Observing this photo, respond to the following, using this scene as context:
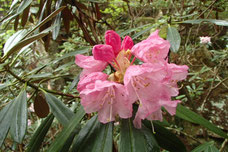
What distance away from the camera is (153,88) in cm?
51

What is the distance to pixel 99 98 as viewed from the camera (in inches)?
22.3

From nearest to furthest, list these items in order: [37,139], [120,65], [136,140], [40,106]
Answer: [136,140]
[120,65]
[37,139]
[40,106]

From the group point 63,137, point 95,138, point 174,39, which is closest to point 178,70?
point 174,39

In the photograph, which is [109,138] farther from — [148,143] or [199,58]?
[199,58]

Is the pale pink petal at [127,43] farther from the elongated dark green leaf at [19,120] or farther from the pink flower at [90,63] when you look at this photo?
the elongated dark green leaf at [19,120]

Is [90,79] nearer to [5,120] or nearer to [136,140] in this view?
[136,140]

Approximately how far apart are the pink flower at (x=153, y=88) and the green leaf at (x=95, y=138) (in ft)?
0.33

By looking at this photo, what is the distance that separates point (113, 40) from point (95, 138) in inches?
13.6

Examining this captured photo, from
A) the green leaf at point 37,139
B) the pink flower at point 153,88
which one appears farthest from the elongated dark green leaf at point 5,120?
the pink flower at point 153,88

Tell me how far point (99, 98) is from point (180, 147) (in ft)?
1.10

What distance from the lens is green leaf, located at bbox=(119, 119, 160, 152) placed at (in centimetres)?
47

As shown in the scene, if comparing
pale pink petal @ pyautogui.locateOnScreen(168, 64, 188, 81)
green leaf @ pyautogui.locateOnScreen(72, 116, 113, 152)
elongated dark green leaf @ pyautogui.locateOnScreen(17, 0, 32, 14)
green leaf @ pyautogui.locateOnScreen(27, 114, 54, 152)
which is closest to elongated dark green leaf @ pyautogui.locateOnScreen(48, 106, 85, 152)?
green leaf @ pyautogui.locateOnScreen(72, 116, 113, 152)

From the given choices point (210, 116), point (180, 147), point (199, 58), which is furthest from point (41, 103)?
point (199, 58)

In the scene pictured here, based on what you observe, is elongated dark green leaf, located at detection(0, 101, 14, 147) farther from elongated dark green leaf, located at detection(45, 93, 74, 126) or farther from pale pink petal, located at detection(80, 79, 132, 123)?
pale pink petal, located at detection(80, 79, 132, 123)
